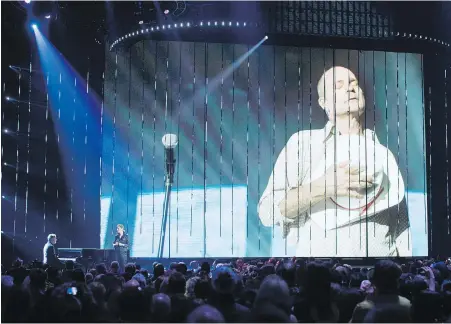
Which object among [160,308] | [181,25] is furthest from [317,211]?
[160,308]

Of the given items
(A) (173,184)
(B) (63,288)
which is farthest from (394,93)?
(B) (63,288)

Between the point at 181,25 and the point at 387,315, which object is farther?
the point at 181,25

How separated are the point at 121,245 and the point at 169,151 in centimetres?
205

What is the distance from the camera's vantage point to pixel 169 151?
11953 mm

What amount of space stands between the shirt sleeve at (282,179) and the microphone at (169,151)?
6.02 feet

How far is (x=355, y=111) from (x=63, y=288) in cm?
1006

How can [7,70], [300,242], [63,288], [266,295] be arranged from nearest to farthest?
[266,295] → [63,288] → [7,70] → [300,242]

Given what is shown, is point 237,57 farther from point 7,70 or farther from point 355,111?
point 7,70

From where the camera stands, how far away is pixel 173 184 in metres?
12.0

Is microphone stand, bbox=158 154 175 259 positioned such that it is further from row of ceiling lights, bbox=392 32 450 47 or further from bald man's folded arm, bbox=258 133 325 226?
row of ceiling lights, bbox=392 32 450 47

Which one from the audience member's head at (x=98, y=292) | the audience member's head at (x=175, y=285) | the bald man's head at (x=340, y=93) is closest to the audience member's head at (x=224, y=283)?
the audience member's head at (x=175, y=285)

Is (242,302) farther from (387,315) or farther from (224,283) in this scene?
(387,315)

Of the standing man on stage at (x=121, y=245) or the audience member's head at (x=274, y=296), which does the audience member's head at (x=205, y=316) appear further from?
the standing man on stage at (x=121, y=245)

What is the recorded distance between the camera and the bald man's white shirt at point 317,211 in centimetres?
1221
